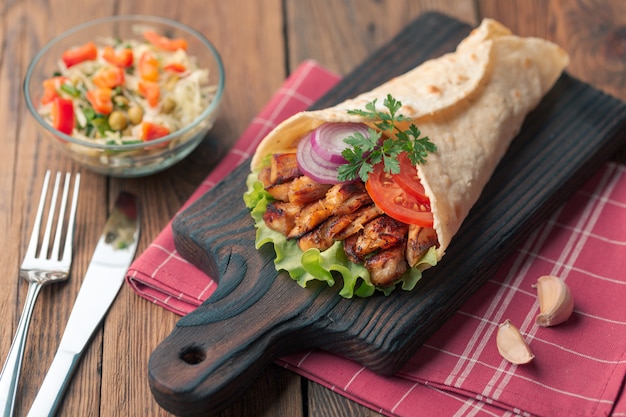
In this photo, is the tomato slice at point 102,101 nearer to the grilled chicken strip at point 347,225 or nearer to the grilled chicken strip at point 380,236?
the grilled chicken strip at point 347,225

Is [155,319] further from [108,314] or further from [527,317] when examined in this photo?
[527,317]

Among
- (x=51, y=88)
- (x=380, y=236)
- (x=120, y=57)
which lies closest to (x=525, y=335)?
(x=380, y=236)

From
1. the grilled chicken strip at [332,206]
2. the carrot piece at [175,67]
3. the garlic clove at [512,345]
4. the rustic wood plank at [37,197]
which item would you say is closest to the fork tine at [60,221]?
the rustic wood plank at [37,197]

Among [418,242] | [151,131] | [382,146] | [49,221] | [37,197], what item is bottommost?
[37,197]

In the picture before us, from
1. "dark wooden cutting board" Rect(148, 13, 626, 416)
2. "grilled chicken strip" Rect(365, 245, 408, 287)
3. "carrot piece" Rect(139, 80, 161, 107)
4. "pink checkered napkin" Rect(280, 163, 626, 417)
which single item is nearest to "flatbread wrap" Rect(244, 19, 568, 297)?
"grilled chicken strip" Rect(365, 245, 408, 287)

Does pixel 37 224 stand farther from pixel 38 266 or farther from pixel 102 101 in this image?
pixel 102 101

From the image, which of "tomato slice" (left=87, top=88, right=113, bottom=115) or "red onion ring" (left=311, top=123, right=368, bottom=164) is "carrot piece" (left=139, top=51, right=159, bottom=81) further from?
"red onion ring" (left=311, top=123, right=368, bottom=164)
